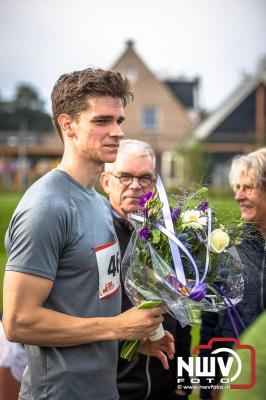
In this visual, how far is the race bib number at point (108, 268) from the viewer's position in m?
2.12

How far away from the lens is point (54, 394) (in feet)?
6.63

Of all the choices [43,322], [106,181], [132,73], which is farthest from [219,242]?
[132,73]

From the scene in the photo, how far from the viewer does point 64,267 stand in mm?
2021

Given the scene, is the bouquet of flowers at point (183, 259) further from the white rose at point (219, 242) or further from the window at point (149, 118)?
the window at point (149, 118)

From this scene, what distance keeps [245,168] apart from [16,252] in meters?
1.83

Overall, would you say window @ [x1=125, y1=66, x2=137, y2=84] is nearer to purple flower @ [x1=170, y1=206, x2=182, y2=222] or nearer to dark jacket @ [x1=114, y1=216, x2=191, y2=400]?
dark jacket @ [x1=114, y1=216, x2=191, y2=400]

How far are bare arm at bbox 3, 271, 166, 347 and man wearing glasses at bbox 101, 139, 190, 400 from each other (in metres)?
0.78

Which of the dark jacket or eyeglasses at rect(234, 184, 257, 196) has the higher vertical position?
eyeglasses at rect(234, 184, 257, 196)

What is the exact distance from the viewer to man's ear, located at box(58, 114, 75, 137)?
222cm

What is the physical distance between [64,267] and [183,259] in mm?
435

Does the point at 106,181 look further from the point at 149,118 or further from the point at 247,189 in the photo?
the point at 149,118

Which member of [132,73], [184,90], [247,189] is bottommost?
[247,189]

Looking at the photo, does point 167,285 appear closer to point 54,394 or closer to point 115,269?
point 115,269

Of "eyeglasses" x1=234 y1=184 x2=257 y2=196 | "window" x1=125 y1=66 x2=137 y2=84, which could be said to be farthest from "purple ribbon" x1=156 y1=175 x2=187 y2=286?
"window" x1=125 y1=66 x2=137 y2=84
